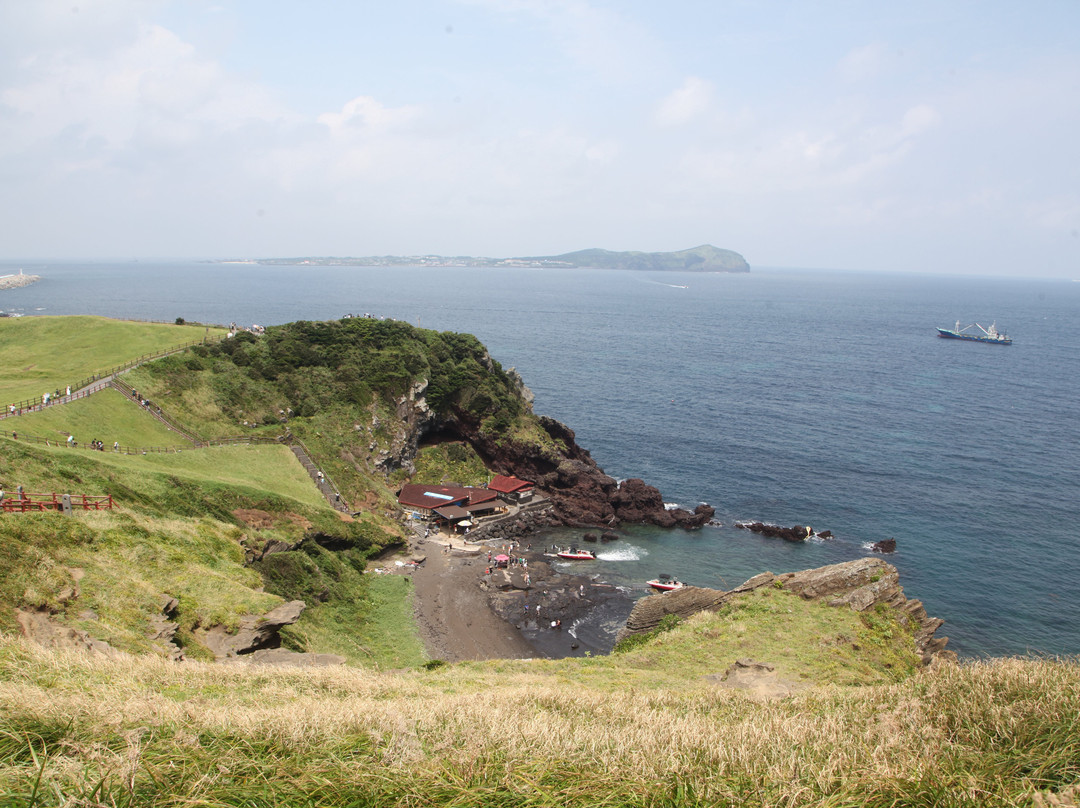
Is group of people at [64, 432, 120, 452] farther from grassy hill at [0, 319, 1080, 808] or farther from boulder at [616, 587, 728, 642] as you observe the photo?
boulder at [616, 587, 728, 642]

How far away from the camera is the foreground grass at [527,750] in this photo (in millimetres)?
7043

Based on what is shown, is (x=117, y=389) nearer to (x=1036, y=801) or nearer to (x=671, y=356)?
(x=1036, y=801)

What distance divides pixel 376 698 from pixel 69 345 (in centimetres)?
6245

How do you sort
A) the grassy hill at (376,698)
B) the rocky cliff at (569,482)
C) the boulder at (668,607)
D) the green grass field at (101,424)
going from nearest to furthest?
the grassy hill at (376,698), the boulder at (668,607), the green grass field at (101,424), the rocky cliff at (569,482)

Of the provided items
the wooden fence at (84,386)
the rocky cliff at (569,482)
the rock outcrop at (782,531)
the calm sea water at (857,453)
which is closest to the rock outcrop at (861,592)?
the calm sea water at (857,453)

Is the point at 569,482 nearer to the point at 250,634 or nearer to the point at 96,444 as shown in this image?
the point at 96,444

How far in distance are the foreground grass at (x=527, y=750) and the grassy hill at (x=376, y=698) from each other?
4cm

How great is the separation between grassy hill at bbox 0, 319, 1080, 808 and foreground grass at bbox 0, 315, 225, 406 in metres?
12.6

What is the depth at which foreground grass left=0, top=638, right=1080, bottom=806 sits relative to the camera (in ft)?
23.1

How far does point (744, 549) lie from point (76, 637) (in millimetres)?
45478

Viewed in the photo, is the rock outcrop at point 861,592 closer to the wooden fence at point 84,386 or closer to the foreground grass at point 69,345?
the wooden fence at point 84,386

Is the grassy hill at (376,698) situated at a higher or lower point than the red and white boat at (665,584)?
higher

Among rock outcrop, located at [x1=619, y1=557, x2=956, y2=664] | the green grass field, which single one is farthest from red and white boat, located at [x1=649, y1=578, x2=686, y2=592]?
the green grass field

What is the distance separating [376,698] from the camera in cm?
1445
